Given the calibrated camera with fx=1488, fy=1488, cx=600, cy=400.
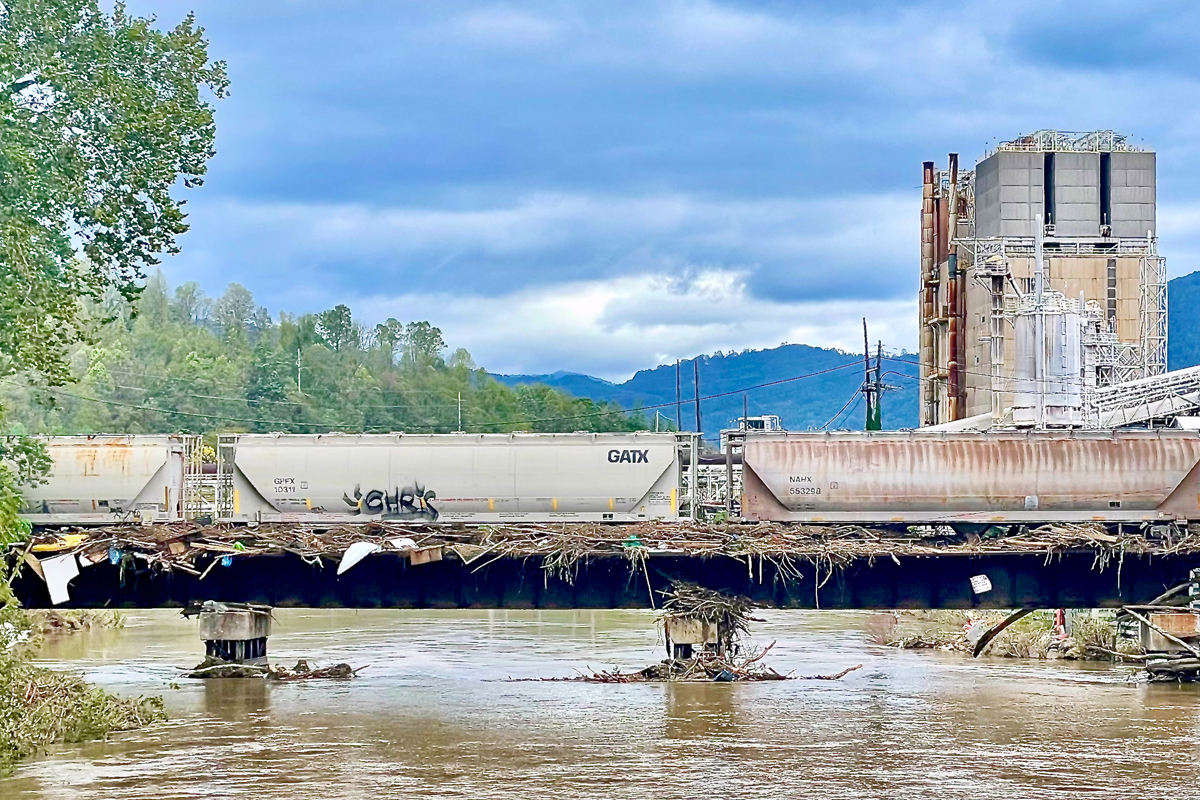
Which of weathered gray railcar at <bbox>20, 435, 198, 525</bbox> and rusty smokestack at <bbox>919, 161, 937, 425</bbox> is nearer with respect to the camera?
weathered gray railcar at <bbox>20, 435, 198, 525</bbox>

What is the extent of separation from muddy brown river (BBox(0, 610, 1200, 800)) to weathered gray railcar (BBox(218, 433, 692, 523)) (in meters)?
4.03

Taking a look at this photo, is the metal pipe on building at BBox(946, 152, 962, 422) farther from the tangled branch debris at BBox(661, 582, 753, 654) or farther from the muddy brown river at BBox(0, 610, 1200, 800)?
the tangled branch debris at BBox(661, 582, 753, 654)

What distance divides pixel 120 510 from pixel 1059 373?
38.0 metres

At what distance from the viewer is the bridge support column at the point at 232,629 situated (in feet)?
111

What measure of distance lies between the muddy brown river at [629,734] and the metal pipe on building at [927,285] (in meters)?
42.9

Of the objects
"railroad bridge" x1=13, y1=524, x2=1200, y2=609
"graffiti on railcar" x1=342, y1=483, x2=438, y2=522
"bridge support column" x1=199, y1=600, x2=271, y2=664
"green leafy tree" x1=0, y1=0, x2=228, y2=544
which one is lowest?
"bridge support column" x1=199, y1=600, x2=271, y2=664

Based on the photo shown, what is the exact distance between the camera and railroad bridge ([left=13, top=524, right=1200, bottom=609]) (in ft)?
102

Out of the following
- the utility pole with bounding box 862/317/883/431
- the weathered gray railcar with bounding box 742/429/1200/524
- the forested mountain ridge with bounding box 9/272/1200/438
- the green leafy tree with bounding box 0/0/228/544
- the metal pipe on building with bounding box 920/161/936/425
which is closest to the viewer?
the green leafy tree with bounding box 0/0/228/544

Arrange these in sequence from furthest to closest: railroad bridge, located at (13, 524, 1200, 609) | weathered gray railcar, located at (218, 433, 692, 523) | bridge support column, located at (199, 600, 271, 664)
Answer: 1. weathered gray railcar, located at (218, 433, 692, 523)
2. bridge support column, located at (199, 600, 271, 664)
3. railroad bridge, located at (13, 524, 1200, 609)

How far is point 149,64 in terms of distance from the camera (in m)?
25.7

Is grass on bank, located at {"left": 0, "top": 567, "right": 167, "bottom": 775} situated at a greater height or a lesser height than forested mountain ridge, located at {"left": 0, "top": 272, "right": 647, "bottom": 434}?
lesser

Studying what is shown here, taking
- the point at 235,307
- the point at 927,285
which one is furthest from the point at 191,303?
the point at 927,285

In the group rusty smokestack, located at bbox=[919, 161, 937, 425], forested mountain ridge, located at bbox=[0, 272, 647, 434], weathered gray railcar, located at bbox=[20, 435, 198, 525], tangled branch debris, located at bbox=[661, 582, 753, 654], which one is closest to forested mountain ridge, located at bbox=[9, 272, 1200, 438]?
forested mountain ridge, located at bbox=[0, 272, 647, 434]

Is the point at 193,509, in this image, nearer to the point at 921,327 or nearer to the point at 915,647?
the point at 915,647
